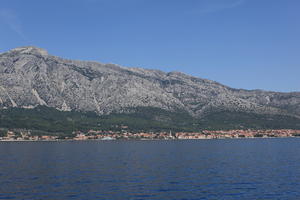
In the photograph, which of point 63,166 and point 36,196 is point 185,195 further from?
point 63,166

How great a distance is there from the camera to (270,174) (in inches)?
3531

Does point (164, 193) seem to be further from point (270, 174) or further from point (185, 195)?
point (270, 174)

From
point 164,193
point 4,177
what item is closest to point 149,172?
point 164,193

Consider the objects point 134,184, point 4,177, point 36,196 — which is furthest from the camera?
point 4,177

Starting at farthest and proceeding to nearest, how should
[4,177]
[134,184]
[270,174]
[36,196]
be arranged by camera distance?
[270,174]
[4,177]
[134,184]
[36,196]

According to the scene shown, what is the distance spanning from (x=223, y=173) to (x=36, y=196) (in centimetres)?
4800

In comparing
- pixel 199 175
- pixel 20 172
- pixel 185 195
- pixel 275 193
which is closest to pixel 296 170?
pixel 199 175

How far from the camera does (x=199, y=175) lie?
289 ft

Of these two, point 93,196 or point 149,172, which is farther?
point 149,172

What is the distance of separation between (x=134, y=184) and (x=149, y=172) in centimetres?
1899

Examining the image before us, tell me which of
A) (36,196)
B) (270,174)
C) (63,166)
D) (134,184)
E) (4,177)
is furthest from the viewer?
(63,166)

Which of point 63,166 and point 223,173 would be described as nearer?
point 223,173

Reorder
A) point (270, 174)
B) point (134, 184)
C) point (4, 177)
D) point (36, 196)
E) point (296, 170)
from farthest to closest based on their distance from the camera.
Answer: point (296, 170) < point (270, 174) < point (4, 177) < point (134, 184) < point (36, 196)

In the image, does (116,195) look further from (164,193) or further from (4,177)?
(4,177)
